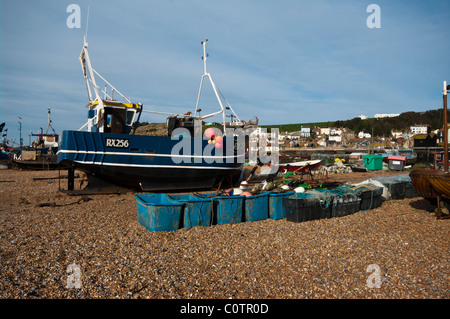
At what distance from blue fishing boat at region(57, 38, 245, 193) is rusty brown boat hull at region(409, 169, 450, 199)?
28.4ft

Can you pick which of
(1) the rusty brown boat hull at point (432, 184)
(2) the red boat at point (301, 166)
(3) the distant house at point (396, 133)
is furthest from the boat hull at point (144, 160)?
(3) the distant house at point (396, 133)

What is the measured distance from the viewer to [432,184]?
838 centimetres

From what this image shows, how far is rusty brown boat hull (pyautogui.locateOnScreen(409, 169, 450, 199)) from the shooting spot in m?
8.13

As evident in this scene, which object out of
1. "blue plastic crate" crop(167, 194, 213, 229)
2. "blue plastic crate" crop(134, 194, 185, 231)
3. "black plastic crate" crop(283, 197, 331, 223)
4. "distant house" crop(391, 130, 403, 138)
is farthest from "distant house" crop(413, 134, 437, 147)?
"blue plastic crate" crop(134, 194, 185, 231)

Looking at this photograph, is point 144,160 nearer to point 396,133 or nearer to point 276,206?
point 276,206

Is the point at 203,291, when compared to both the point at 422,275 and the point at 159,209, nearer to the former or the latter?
the point at 159,209

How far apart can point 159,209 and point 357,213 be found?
20.6ft

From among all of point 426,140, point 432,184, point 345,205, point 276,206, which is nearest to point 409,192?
point 432,184

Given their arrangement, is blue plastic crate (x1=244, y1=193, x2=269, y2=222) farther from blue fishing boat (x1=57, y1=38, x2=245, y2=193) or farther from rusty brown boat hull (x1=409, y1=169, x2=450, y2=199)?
blue fishing boat (x1=57, y1=38, x2=245, y2=193)

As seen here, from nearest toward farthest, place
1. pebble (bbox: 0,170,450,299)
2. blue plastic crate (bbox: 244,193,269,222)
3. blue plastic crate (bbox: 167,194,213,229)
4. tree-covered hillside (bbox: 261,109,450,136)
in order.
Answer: pebble (bbox: 0,170,450,299) < blue plastic crate (bbox: 167,194,213,229) < blue plastic crate (bbox: 244,193,269,222) < tree-covered hillside (bbox: 261,109,450,136)

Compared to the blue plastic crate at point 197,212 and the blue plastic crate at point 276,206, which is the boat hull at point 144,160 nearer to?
the blue plastic crate at point 276,206
